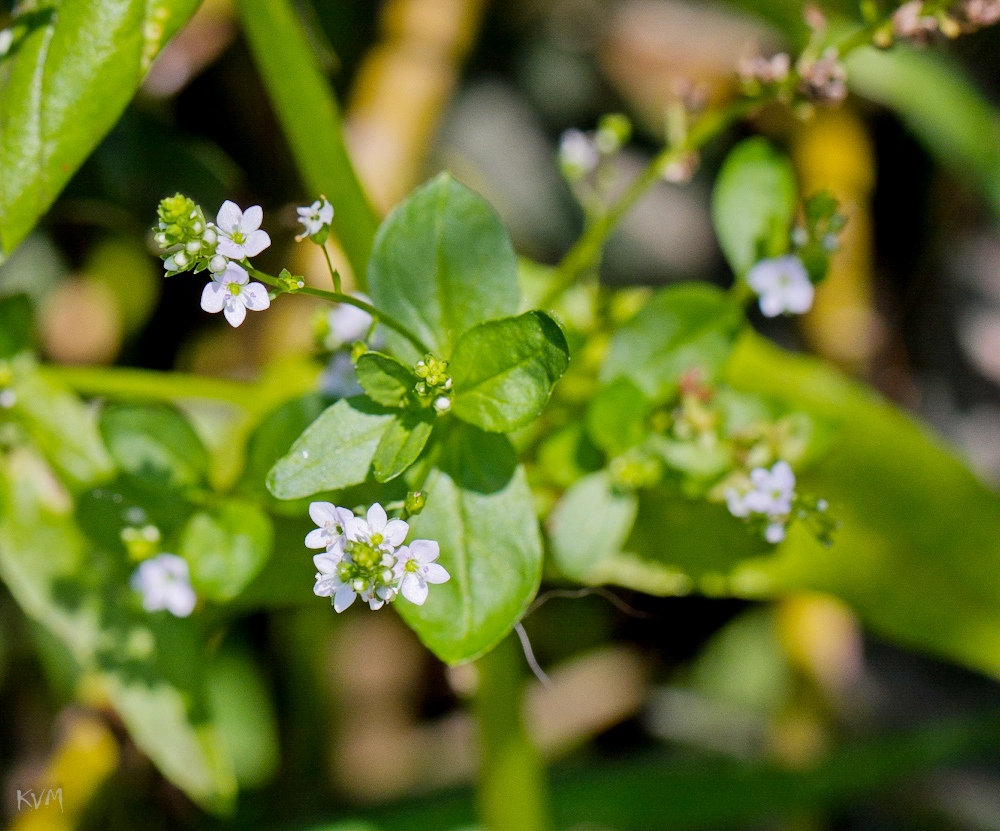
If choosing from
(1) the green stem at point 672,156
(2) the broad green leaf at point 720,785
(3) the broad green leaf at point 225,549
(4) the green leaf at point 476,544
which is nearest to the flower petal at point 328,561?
(4) the green leaf at point 476,544

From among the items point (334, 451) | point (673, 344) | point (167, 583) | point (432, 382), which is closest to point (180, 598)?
point (167, 583)

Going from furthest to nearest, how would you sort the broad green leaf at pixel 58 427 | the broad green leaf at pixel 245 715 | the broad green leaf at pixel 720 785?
1. the broad green leaf at pixel 245 715
2. the broad green leaf at pixel 720 785
3. the broad green leaf at pixel 58 427

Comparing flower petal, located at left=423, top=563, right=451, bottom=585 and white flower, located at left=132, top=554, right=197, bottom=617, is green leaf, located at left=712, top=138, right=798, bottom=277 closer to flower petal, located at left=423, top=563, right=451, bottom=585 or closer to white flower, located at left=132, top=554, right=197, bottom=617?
flower petal, located at left=423, top=563, right=451, bottom=585

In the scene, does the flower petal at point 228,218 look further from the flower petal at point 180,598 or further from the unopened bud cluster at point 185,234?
the flower petal at point 180,598

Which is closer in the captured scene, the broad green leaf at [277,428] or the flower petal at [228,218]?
the flower petal at [228,218]

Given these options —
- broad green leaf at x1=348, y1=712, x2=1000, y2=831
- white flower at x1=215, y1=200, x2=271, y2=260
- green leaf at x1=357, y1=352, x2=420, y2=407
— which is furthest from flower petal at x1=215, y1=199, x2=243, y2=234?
broad green leaf at x1=348, y1=712, x2=1000, y2=831

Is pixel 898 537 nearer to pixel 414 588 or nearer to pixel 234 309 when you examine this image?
pixel 414 588
